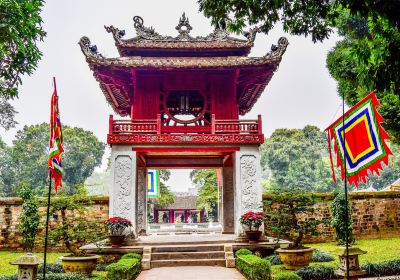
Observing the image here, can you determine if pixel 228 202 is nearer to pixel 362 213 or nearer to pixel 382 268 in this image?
pixel 362 213

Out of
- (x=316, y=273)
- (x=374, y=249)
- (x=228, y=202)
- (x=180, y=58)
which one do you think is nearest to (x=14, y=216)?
(x=228, y=202)

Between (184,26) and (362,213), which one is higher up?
(184,26)

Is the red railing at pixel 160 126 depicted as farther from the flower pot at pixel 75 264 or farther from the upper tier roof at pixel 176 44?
the flower pot at pixel 75 264

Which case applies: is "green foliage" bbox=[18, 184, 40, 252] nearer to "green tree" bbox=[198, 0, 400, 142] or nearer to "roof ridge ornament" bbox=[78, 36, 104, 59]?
"roof ridge ornament" bbox=[78, 36, 104, 59]

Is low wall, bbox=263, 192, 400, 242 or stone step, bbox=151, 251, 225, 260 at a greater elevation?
low wall, bbox=263, 192, 400, 242

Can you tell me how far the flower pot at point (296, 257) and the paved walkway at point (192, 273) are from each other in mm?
1413

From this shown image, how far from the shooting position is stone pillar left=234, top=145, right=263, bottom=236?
11.5 metres

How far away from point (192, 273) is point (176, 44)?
8.30 metres

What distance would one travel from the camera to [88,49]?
11656 mm

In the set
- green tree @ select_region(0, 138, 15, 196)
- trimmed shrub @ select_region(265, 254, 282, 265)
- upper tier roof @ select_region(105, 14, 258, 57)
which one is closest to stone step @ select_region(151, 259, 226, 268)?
trimmed shrub @ select_region(265, 254, 282, 265)

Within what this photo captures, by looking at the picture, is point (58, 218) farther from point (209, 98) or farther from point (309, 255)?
point (309, 255)

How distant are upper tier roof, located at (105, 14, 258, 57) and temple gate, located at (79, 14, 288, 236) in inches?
1.4

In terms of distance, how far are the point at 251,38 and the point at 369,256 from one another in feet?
27.5

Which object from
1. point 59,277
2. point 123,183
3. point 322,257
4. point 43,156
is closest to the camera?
point 59,277
